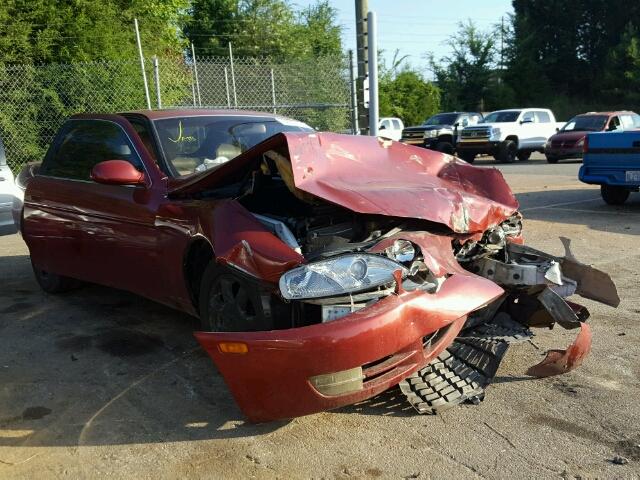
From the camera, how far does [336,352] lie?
2748 mm

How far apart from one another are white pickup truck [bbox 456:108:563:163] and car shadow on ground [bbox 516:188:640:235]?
30.9ft

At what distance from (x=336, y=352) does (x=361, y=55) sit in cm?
811

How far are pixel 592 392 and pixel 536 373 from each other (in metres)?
0.37

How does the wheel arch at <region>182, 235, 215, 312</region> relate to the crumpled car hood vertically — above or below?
below

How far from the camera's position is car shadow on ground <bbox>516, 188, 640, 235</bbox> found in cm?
883

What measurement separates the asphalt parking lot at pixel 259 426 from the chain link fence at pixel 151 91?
29.6 feet

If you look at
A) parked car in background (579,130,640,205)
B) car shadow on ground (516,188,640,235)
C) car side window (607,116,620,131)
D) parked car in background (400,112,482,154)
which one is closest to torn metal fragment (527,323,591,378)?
car shadow on ground (516,188,640,235)

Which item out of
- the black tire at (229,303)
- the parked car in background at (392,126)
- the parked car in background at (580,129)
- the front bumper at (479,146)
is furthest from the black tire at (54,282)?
the parked car in background at (392,126)

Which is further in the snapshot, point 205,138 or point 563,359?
point 205,138

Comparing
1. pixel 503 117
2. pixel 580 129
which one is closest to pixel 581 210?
pixel 580 129

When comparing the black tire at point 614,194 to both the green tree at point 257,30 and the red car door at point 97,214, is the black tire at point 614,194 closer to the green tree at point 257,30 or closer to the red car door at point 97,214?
the red car door at point 97,214

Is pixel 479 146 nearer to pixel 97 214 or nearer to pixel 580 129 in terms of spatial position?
pixel 580 129

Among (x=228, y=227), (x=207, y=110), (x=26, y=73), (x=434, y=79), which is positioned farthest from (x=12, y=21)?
(x=434, y=79)

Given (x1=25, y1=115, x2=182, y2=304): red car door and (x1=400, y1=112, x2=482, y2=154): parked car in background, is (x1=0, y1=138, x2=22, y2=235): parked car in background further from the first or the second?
(x1=400, y1=112, x2=482, y2=154): parked car in background
